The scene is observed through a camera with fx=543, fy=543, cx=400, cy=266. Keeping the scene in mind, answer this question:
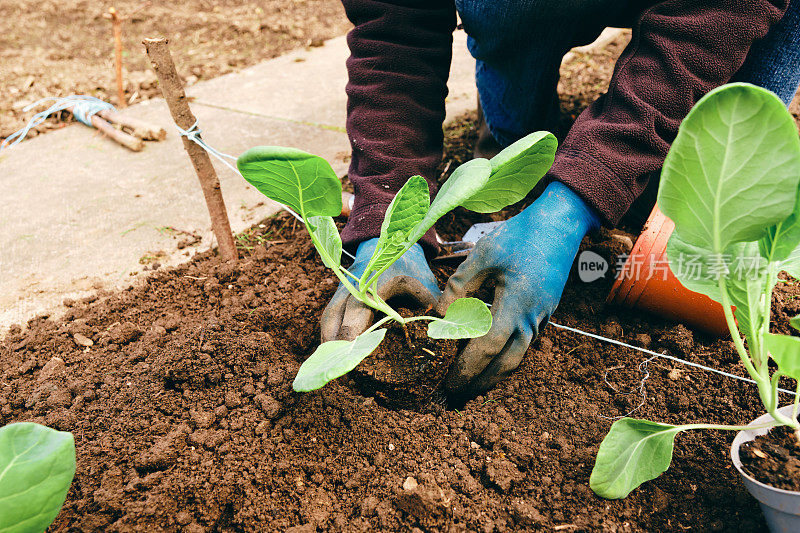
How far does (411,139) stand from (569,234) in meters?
0.51

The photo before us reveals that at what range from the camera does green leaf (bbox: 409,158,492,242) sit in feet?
2.59

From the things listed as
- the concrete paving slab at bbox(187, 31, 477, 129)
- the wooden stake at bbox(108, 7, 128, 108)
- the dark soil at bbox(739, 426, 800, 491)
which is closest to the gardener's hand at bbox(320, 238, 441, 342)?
the dark soil at bbox(739, 426, 800, 491)

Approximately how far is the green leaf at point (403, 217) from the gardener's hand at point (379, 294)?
146 millimetres

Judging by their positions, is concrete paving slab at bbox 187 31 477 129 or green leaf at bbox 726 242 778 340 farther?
concrete paving slab at bbox 187 31 477 129

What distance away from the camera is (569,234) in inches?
44.6

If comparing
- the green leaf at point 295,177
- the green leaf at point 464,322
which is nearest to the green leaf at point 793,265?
the green leaf at point 464,322

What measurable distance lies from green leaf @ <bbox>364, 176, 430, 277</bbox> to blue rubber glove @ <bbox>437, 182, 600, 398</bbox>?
210 mm

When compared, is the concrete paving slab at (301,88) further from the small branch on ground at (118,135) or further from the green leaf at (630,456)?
the green leaf at (630,456)

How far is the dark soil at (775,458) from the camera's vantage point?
A: 735mm

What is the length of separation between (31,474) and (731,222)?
0.93m

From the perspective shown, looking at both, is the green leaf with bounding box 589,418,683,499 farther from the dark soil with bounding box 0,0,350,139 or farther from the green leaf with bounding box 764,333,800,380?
the dark soil with bounding box 0,0,350,139

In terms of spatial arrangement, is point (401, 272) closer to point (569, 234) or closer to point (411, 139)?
point (569, 234)

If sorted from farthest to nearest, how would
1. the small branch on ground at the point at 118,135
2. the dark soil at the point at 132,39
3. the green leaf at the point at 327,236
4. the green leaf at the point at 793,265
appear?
the dark soil at the point at 132,39
the small branch on ground at the point at 118,135
the green leaf at the point at 327,236
the green leaf at the point at 793,265

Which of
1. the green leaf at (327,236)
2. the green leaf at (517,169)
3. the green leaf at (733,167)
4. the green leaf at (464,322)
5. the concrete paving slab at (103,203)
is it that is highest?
the green leaf at (733,167)
